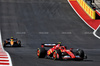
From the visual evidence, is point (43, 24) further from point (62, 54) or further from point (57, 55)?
point (57, 55)

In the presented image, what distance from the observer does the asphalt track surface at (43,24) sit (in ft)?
108

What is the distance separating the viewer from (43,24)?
4119cm

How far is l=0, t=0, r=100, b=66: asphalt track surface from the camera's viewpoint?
3306 cm

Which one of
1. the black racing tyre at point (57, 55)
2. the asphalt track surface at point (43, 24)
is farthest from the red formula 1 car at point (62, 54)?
the asphalt track surface at point (43, 24)

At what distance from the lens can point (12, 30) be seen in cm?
3828

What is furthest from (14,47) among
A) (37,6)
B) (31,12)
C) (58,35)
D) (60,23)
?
(37,6)

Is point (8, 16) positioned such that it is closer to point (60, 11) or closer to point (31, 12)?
point (31, 12)

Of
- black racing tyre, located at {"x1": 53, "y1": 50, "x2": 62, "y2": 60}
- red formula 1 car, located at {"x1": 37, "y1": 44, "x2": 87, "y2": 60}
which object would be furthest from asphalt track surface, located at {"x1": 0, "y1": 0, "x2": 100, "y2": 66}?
black racing tyre, located at {"x1": 53, "y1": 50, "x2": 62, "y2": 60}

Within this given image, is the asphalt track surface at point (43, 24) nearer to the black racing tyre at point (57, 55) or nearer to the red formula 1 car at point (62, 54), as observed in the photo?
the red formula 1 car at point (62, 54)

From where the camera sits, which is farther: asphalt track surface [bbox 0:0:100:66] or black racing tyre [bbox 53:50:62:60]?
asphalt track surface [bbox 0:0:100:66]

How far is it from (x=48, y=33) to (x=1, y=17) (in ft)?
31.2

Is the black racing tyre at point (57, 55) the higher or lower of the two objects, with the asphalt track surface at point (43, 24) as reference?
lower

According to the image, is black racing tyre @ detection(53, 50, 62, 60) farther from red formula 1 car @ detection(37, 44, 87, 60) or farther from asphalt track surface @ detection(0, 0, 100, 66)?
asphalt track surface @ detection(0, 0, 100, 66)

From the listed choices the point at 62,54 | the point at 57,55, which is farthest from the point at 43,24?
the point at 57,55
